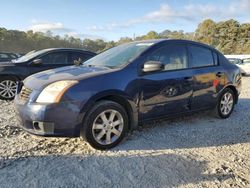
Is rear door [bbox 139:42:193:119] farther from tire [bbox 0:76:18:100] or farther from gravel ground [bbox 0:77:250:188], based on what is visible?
tire [bbox 0:76:18:100]

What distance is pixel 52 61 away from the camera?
28.8 feet

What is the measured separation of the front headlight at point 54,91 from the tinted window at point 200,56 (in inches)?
96.9

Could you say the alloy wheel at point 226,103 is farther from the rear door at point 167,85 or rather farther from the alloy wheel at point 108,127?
the alloy wheel at point 108,127

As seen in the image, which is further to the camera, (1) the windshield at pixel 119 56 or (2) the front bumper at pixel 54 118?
(1) the windshield at pixel 119 56

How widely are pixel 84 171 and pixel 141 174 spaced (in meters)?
0.67

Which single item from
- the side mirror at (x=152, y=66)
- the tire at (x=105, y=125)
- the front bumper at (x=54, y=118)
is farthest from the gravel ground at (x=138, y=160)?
the side mirror at (x=152, y=66)

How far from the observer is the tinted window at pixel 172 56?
5062mm

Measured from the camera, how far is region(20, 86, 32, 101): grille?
4310mm

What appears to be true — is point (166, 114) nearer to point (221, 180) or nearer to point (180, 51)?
point (180, 51)

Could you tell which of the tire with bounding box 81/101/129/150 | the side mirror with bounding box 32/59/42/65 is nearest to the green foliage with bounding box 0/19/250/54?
the side mirror with bounding box 32/59/42/65

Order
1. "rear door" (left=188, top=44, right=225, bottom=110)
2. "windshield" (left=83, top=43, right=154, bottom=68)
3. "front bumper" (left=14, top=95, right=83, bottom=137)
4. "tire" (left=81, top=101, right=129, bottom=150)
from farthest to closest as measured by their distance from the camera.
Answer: "rear door" (left=188, top=44, right=225, bottom=110) < "windshield" (left=83, top=43, right=154, bottom=68) < "tire" (left=81, top=101, right=129, bottom=150) < "front bumper" (left=14, top=95, right=83, bottom=137)

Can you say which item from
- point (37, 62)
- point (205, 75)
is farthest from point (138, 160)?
point (37, 62)

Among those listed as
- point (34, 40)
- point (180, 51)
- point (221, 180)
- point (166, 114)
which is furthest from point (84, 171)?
point (34, 40)

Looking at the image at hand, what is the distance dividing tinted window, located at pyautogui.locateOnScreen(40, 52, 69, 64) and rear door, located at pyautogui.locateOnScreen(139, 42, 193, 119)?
449cm
